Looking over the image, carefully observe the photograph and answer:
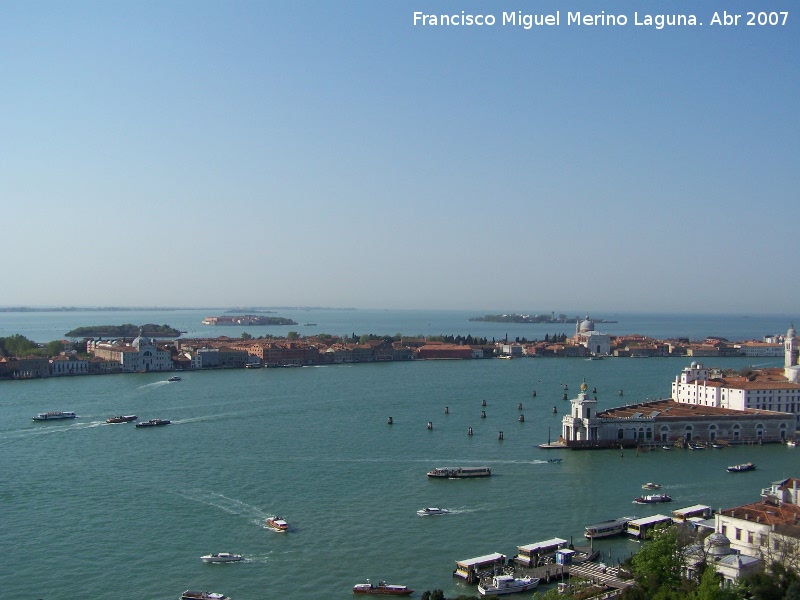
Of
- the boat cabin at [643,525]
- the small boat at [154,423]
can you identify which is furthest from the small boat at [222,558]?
the small boat at [154,423]

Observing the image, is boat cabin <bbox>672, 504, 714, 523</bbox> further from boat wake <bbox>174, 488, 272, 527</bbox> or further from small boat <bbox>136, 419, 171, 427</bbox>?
small boat <bbox>136, 419, 171, 427</bbox>

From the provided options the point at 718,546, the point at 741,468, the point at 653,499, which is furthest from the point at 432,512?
the point at 741,468

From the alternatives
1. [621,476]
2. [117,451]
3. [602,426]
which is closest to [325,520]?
[621,476]

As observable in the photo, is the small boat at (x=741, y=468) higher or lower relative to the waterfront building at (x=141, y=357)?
lower

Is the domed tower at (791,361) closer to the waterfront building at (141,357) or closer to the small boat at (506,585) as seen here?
the small boat at (506,585)

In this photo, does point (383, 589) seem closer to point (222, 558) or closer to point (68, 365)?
point (222, 558)

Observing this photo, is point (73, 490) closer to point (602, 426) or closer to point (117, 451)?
point (117, 451)

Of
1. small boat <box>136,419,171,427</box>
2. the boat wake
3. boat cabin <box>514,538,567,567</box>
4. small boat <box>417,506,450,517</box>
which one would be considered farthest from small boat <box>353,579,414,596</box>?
small boat <box>136,419,171,427</box>
